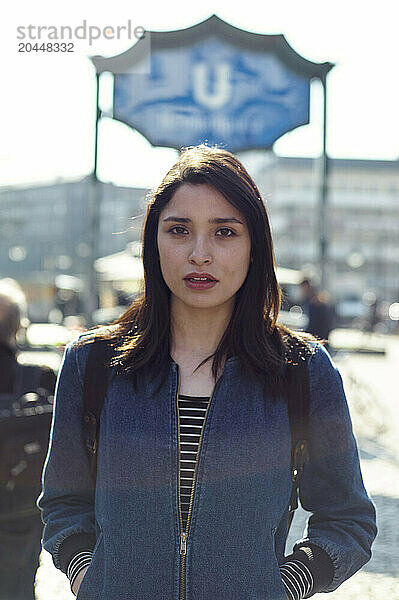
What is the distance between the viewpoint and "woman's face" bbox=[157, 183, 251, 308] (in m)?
2.12

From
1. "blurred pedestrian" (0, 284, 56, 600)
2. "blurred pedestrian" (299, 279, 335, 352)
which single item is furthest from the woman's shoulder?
"blurred pedestrian" (299, 279, 335, 352)

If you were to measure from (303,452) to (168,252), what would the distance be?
585mm

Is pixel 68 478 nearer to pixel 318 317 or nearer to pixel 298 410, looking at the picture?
pixel 298 410

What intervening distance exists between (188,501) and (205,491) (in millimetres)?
49

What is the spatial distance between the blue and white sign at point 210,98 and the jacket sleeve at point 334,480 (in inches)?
387

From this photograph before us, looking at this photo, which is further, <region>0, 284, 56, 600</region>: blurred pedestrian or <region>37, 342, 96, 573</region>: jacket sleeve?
<region>0, 284, 56, 600</region>: blurred pedestrian

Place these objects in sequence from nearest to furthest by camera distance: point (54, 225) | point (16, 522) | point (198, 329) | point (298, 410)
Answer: point (298, 410) < point (198, 329) < point (16, 522) < point (54, 225)

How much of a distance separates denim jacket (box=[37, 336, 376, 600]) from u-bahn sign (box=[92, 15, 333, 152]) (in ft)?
32.5

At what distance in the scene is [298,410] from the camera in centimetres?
208

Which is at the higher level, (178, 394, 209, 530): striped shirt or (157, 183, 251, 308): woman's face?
(157, 183, 251, 308): woman's face

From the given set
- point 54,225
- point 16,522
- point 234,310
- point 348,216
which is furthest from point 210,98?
point 54,225

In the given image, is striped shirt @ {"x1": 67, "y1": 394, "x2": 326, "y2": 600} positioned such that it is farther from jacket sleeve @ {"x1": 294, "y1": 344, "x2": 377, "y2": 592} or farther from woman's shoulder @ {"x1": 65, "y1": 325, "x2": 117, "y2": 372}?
woman's shoulder @ {"x1": 65, "y1": 325, "x2": 117, "y2": 372}

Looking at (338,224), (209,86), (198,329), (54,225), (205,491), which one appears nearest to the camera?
(205,491)

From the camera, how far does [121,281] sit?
35.7m
